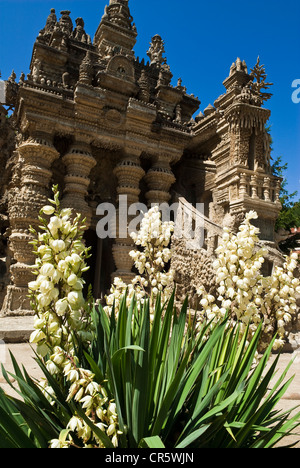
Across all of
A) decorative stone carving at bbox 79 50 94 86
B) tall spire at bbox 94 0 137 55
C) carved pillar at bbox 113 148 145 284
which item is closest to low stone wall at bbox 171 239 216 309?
carved pillar at bbox 113 148 145 284

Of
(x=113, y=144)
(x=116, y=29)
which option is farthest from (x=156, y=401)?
(x=116, y=29)

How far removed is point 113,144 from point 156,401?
8.51m

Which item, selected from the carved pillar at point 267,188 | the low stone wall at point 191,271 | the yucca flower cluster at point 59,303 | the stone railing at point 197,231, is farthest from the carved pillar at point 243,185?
the yucca flower cluster at point 59,303

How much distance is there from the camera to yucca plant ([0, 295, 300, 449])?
1.38 meters

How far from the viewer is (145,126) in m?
9.52

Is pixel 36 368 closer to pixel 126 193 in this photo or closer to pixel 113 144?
pixel 126 193

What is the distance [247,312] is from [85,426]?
50.1 inches

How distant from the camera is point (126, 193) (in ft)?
30.2

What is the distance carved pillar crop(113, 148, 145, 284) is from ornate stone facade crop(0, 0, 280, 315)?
0.10 feet

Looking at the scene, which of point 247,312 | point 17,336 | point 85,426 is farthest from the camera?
point 17,336

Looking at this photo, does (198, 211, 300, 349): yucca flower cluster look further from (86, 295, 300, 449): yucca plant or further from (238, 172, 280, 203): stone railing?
(238, 172, 280, 203): stone railing

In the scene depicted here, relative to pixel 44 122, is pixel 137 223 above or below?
below
